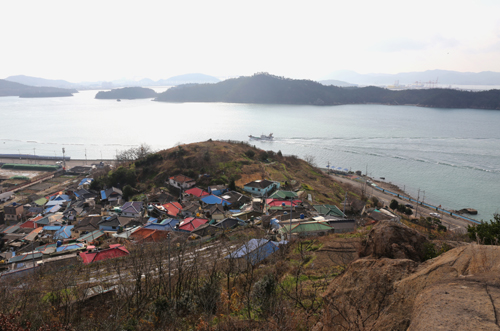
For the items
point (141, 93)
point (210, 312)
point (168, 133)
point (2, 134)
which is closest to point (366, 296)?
point (210, 312)

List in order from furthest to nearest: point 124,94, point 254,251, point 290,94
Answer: point 124,94 → point 290,94 → point 254,251

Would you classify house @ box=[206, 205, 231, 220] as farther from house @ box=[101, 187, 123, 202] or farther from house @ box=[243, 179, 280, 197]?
house @ box=[101, 187, 123, 202]

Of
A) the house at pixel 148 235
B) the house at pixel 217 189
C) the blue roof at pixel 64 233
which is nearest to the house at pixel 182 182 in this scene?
the house at pixel 217 189

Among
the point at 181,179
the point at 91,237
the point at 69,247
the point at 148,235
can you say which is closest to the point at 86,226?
the point at 91,237

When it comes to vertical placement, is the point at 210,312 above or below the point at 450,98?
below

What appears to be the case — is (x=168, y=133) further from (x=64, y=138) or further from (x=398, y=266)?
(x=398, y=266)

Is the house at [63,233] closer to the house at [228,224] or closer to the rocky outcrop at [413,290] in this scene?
the house at [228,224]

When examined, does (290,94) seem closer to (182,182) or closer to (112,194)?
(182,182)
